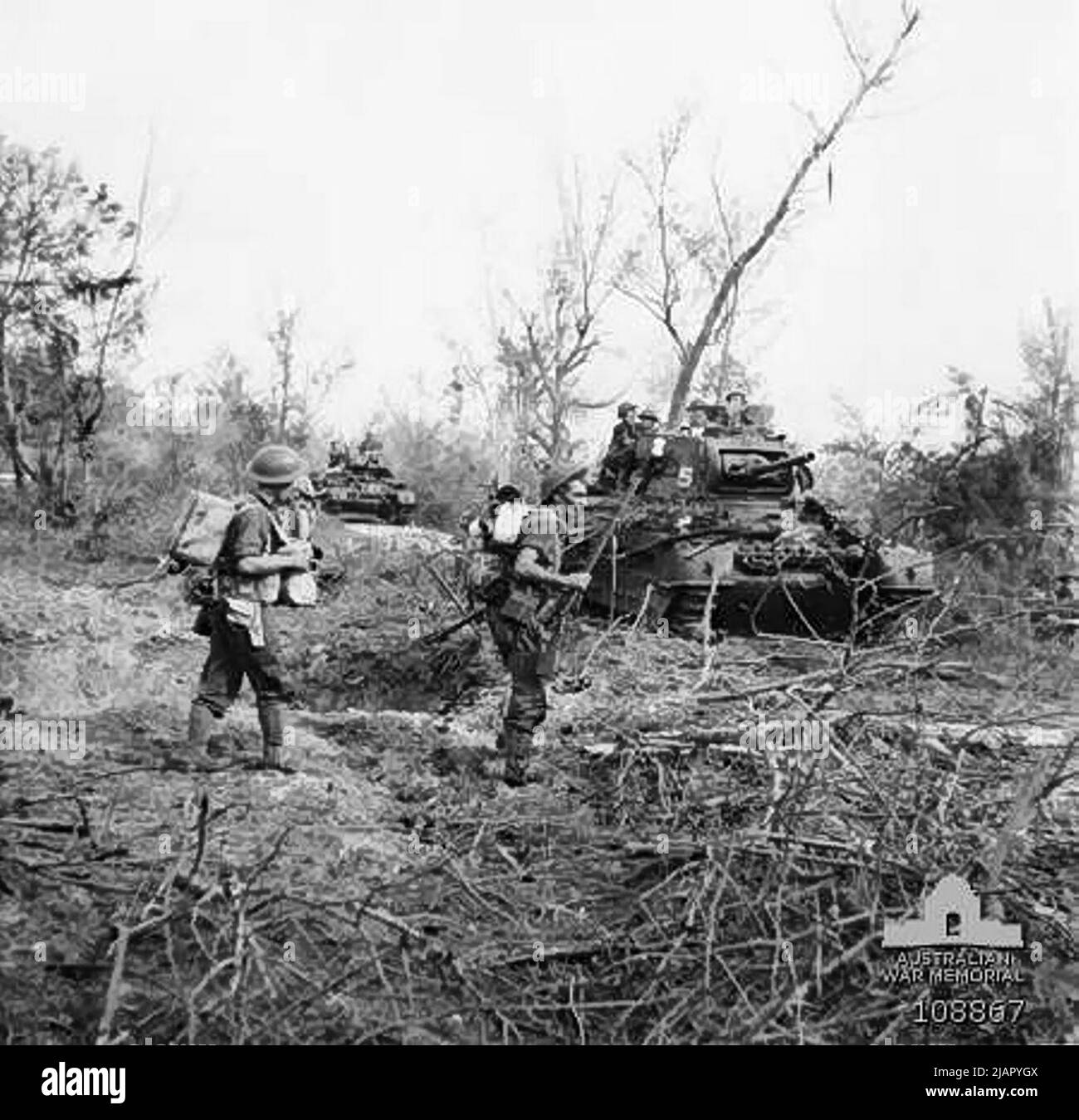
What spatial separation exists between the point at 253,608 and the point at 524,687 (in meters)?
1.16

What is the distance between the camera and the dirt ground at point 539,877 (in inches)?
145

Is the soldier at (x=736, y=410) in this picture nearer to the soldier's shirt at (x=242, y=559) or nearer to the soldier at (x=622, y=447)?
the soldier at (x=622, y=447)

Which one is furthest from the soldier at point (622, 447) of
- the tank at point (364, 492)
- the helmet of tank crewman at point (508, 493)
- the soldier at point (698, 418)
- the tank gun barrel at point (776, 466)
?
the tank at point (364, 492)

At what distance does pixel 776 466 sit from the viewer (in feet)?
35.8

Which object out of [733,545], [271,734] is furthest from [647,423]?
[271,734]

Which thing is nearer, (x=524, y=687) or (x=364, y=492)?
(x=524, y=687)

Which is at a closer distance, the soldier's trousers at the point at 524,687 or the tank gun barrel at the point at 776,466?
the soldier's trousers at the point at 524,687

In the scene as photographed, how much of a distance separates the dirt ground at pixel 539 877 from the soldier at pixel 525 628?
22 cm

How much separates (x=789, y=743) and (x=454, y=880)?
148cm

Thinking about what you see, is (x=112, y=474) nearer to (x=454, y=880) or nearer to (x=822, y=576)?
(x=822, y=576)

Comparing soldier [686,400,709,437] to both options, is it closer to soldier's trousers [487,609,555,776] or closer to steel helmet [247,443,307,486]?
soldier's trousers [487,609,555,776]

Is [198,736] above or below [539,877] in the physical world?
above

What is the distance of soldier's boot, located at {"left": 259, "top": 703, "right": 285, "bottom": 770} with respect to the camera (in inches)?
221

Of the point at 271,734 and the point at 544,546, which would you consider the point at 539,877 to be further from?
the point at 544,546
